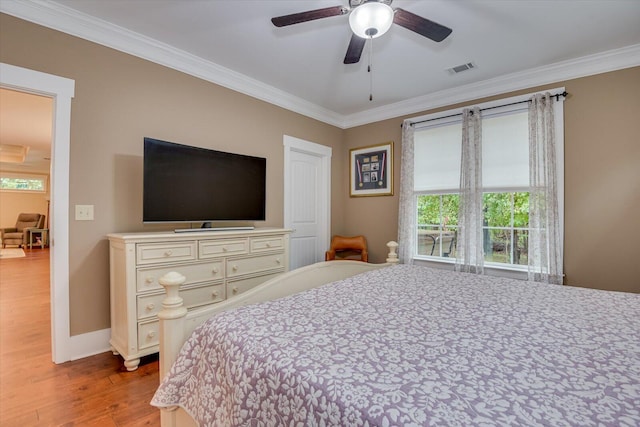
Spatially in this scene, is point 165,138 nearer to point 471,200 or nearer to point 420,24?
point 420,24

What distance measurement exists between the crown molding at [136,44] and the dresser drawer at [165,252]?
5.50 feet

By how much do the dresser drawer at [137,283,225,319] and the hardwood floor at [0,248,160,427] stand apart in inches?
16.7

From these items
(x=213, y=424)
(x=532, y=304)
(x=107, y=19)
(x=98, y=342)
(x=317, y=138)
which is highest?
(x=107, y=19)

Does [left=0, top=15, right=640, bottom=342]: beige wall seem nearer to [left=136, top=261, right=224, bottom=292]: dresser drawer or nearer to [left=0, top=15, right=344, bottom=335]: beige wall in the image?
[left=0, top=15, right=344, bottom=335]: beige wall

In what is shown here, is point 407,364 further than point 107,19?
No

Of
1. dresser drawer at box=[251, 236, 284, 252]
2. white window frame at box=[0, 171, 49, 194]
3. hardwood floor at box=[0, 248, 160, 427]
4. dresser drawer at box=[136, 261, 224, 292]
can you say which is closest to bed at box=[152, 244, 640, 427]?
hardwood floor at box=[0, 248, 160, 427]

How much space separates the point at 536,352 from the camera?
941mm

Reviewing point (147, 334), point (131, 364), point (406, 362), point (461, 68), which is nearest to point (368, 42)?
point (461, 68)

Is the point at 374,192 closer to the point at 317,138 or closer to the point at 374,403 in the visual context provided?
the point at 317,138

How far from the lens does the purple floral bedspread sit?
0.68m

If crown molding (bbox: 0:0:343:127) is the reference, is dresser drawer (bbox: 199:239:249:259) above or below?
below

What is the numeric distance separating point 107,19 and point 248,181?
1.68 meters

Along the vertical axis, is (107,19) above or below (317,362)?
above

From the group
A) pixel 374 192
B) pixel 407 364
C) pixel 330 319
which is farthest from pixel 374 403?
pixel 374 192
